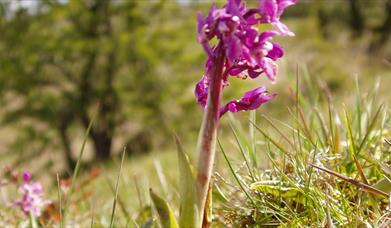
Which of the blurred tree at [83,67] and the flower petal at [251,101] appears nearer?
the flower petal at [251,101]

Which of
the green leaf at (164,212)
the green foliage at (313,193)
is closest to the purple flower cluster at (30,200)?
the green foliage at (313,193)

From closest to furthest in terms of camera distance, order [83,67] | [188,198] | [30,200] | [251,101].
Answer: [188,198], [251,101], [30,200], [83,67]

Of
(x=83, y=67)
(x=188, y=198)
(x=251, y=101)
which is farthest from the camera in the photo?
(x=83, y=67)

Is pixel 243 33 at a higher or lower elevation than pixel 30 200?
higher

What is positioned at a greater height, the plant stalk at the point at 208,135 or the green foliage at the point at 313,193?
the plant stalk at the point at 208,135

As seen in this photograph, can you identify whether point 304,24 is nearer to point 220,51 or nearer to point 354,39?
point 354,39

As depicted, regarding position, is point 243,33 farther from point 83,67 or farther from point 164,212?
point 83,67

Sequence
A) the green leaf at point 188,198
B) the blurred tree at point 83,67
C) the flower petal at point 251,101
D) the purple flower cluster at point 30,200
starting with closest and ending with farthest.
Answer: the green leaf at point 188,198, the flower petal at point 251,101, the purple flower cluster at point 30,200, the blurred tree at point 83,67

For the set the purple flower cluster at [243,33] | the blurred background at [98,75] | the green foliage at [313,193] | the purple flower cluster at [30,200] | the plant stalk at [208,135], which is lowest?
the blurred background at [98,75]

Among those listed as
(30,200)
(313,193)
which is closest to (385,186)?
(313,193)

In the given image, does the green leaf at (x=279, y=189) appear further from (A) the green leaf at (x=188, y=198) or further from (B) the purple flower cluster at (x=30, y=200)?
(B) the purple flower cluster at (x=30, y=200)
